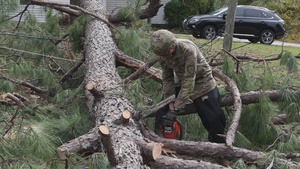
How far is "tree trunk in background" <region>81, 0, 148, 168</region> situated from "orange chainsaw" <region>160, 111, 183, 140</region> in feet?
0.93

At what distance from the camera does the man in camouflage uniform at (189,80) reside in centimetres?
377

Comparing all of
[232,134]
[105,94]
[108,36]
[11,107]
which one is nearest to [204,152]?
[232,134]

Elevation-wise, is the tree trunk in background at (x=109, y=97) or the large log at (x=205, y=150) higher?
the tree trunk in background at (x=109, y=97)

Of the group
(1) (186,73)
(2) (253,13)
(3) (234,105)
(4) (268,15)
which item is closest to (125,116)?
(1) (186,73)

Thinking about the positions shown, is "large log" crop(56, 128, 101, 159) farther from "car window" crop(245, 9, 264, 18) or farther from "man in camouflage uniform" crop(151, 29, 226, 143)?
"car window" crop(245, 9, 264, 18)

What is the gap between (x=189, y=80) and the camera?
3.83 m

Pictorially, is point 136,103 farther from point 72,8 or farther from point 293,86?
point 72,8

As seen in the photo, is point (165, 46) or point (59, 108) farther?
point (59, 108)

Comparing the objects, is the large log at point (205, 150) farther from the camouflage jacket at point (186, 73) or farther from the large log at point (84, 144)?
the large log at point (84, 144)

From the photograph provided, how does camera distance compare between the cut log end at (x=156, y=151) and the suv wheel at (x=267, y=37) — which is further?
the suv wheel at (x=267, y=37)

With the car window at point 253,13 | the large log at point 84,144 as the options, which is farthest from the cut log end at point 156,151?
the car window at point 253,13

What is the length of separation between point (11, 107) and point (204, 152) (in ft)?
6.75

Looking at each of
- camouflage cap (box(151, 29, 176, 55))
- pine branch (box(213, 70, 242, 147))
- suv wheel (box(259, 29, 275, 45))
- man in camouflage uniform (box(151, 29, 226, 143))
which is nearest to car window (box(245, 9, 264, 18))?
suv wheel (box(259, 29, 275, 45))

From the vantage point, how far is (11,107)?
4504 mm
